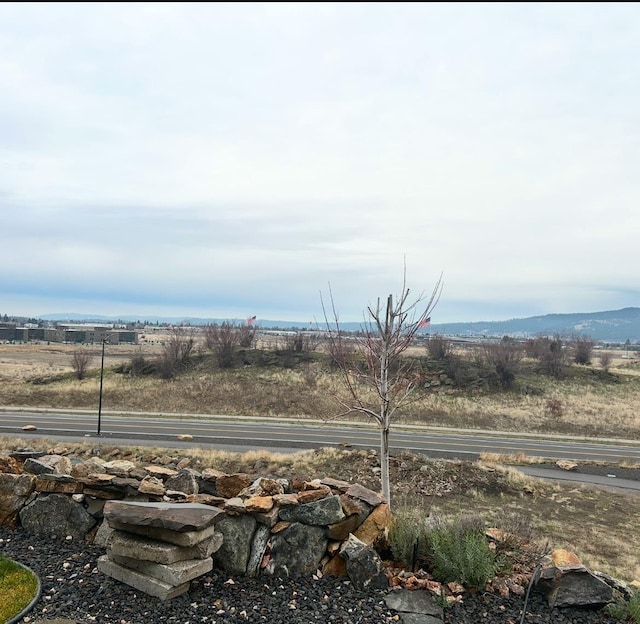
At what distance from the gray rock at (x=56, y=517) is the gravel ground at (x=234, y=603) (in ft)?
1.97

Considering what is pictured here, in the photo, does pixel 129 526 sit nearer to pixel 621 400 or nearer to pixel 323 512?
pixel 323 512

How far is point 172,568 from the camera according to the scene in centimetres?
541

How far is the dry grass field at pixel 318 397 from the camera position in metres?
35.5

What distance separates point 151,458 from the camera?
744 inches

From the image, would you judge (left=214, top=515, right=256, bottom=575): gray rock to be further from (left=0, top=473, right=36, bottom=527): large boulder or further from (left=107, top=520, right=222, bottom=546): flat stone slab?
(left=0, top=473, right=36, bottom=527): large boulder

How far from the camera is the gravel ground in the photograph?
519 centimetres

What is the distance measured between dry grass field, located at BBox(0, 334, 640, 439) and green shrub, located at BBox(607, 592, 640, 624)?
1103 inches

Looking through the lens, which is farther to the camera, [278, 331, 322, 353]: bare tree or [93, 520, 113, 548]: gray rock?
[278, 331, 322, 353]: bare tree

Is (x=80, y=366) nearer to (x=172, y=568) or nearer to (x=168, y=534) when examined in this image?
(x=168, y=534)

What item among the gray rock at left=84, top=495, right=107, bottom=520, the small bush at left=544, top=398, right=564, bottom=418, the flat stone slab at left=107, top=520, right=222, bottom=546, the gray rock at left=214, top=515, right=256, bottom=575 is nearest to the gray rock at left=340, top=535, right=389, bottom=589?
the gray rock at left=214, top=515, right=256, bottom=575

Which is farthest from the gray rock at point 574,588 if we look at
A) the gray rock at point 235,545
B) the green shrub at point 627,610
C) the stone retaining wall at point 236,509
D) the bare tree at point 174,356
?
the bare tree at point 174,356

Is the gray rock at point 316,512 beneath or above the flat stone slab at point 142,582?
above

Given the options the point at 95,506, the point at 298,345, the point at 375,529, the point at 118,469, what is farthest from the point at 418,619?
the point at 298,345

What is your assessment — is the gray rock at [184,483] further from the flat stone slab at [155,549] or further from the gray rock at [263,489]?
the flat stone slab at [155,549]
